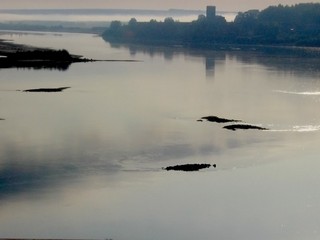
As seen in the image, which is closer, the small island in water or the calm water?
the calm water

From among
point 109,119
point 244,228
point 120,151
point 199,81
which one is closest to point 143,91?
point 199,81

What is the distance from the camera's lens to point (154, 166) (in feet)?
99.1

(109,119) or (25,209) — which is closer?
(25,209)

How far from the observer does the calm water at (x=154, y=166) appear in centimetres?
2219

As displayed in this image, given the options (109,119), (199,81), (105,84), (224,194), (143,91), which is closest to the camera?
(224,194)

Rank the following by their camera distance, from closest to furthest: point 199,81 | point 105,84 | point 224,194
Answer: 1. point 224,194
2. point 105,84
3. point 199,81

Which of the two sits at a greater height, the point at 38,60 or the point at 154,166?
the point at 154,166

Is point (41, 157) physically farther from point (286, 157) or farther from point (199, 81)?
point (199, 81)

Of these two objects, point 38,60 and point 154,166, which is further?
point 38,60

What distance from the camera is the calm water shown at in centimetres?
2219

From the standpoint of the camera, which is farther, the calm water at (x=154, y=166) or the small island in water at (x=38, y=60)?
the small island in water at (x=38, y=60)

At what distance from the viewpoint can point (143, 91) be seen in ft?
206

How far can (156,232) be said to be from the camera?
2142 cm

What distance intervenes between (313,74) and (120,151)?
5850cm
